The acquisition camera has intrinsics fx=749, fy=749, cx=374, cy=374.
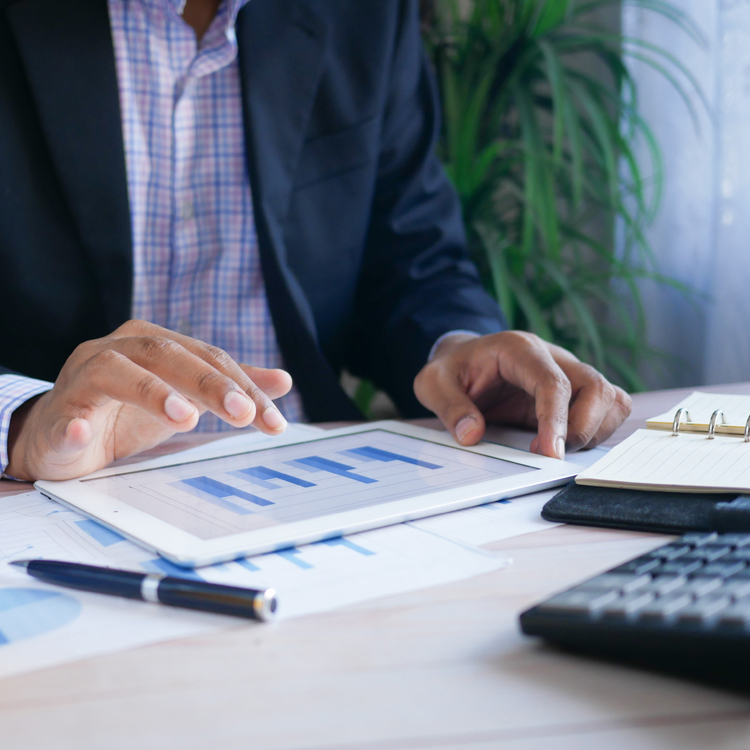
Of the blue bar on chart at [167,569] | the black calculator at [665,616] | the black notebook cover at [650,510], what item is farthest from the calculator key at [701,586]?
the blue bar on chart at [167,569]

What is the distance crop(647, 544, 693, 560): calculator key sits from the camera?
34 centimetres

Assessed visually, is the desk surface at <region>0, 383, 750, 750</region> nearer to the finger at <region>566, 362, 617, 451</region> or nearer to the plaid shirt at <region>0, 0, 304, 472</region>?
the finger at <region>566, 362, 617, 451</region>

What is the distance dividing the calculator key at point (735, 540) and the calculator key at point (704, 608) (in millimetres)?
75

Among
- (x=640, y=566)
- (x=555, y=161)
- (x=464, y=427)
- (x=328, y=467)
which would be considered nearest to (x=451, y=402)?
(x=464, y=427)

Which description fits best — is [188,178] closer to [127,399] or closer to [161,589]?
[127,399]

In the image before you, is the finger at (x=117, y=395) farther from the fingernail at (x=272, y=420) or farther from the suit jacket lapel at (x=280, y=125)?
the suit jacket lapel at (x=280, y=125)

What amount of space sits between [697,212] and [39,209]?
1164mm

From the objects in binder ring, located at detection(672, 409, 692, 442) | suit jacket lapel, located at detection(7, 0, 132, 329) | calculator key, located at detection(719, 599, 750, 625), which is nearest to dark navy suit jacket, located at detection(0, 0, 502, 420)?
suit jacket lapel, located at detection(7, 0, 132, 329)

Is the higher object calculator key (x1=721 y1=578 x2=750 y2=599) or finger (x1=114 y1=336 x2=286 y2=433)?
finger (x1=114 y1=336 x2=286 y2=433)

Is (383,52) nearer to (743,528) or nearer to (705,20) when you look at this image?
(705,20)

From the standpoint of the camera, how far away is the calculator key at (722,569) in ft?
1.03

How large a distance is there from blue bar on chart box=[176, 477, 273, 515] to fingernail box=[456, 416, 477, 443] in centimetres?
21

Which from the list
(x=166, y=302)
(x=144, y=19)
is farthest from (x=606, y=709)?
(x=144, y=19)

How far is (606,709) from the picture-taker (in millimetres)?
261
